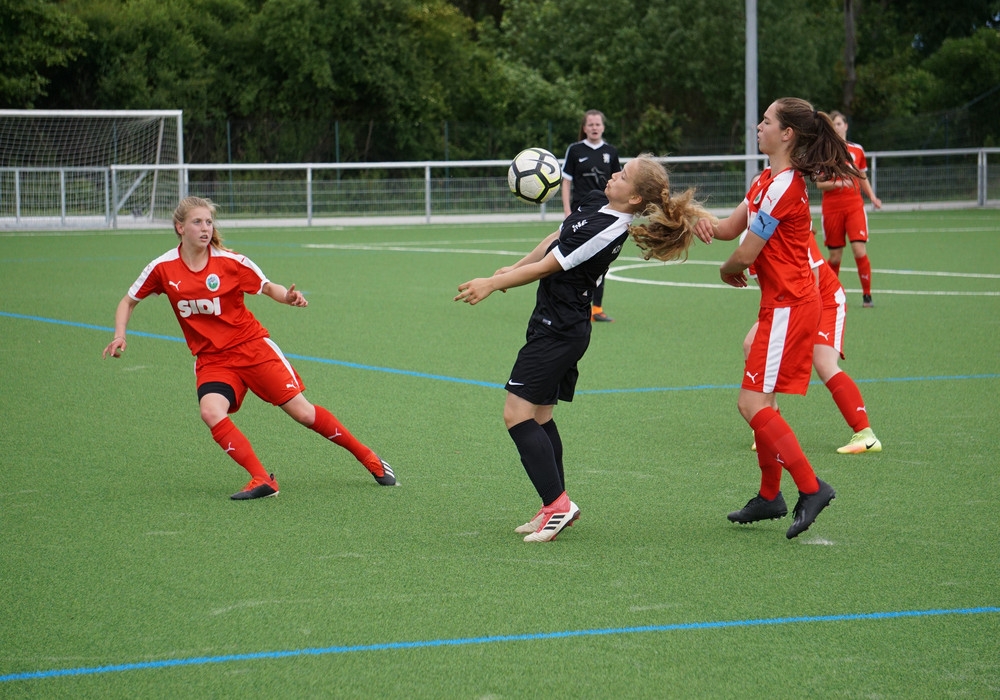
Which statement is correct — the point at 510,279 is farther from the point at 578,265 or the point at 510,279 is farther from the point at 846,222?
the point at 846,222

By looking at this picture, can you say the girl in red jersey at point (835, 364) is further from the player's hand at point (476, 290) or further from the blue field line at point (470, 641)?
the blue field line at point (470, 641)

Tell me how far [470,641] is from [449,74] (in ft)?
121

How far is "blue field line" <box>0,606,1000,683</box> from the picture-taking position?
3707 millimetres

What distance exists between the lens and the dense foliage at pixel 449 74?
32719 millimetres

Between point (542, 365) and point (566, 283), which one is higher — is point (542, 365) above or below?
below

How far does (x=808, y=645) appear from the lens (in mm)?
3881

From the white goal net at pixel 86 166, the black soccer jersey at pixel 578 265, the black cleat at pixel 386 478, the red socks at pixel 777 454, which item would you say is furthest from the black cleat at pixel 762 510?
the white goal net at pixel 86 166

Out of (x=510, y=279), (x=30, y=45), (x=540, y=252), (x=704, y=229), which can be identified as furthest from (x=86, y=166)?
(x=704, y=229)

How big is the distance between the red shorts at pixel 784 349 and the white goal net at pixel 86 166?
2239cm

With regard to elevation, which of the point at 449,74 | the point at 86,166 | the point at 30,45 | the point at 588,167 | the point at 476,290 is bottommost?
the point at 476,290

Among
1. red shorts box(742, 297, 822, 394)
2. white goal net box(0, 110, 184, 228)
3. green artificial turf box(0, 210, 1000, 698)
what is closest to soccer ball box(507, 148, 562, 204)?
green artificial turf box(0, 210, 1000, 698)

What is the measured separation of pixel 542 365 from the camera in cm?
499

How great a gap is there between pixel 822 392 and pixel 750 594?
167 inches

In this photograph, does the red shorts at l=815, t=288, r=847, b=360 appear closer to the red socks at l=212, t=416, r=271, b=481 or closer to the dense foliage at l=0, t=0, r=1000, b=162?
the red socks at l=212, t=416, r=271, b=481
